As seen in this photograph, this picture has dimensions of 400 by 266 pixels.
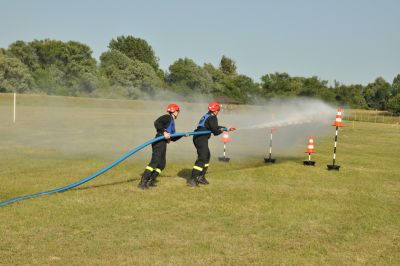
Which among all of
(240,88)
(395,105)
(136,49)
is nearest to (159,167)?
(395,105)

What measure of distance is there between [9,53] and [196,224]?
7701 centimetres

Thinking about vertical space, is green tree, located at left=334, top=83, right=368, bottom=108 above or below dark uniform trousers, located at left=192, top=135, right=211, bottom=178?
above

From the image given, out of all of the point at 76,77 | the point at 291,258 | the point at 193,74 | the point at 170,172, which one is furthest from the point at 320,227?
the point at 193,74

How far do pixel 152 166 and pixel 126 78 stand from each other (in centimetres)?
6978

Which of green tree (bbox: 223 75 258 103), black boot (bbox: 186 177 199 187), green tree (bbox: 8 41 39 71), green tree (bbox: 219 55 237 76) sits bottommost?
black boot (bbox: 186 177 199 187)

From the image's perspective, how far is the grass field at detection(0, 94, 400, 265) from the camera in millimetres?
6129

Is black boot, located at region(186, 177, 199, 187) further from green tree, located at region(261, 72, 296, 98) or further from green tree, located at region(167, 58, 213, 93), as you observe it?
green tree, located at region(261, 72, 296, 98)

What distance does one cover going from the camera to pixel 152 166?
10.1 meters

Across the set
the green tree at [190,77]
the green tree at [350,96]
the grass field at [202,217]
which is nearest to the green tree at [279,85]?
the green tree at [350,96]

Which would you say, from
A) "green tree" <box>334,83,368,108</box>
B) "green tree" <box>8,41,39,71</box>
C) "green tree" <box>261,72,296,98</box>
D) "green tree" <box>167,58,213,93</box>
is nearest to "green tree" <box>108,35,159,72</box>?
"green tree" <box>167,58,213,93</box>

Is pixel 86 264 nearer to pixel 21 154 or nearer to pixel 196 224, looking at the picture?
pixel 196 224

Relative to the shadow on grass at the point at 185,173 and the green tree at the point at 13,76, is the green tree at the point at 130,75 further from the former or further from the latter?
the shadow on grass at the point at 185,173

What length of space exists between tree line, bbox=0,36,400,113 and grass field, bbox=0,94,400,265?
198 ft

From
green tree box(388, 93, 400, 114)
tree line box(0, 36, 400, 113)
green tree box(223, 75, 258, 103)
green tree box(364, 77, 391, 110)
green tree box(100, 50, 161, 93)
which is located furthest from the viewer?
green tree box(364, 77, 391, 110)
